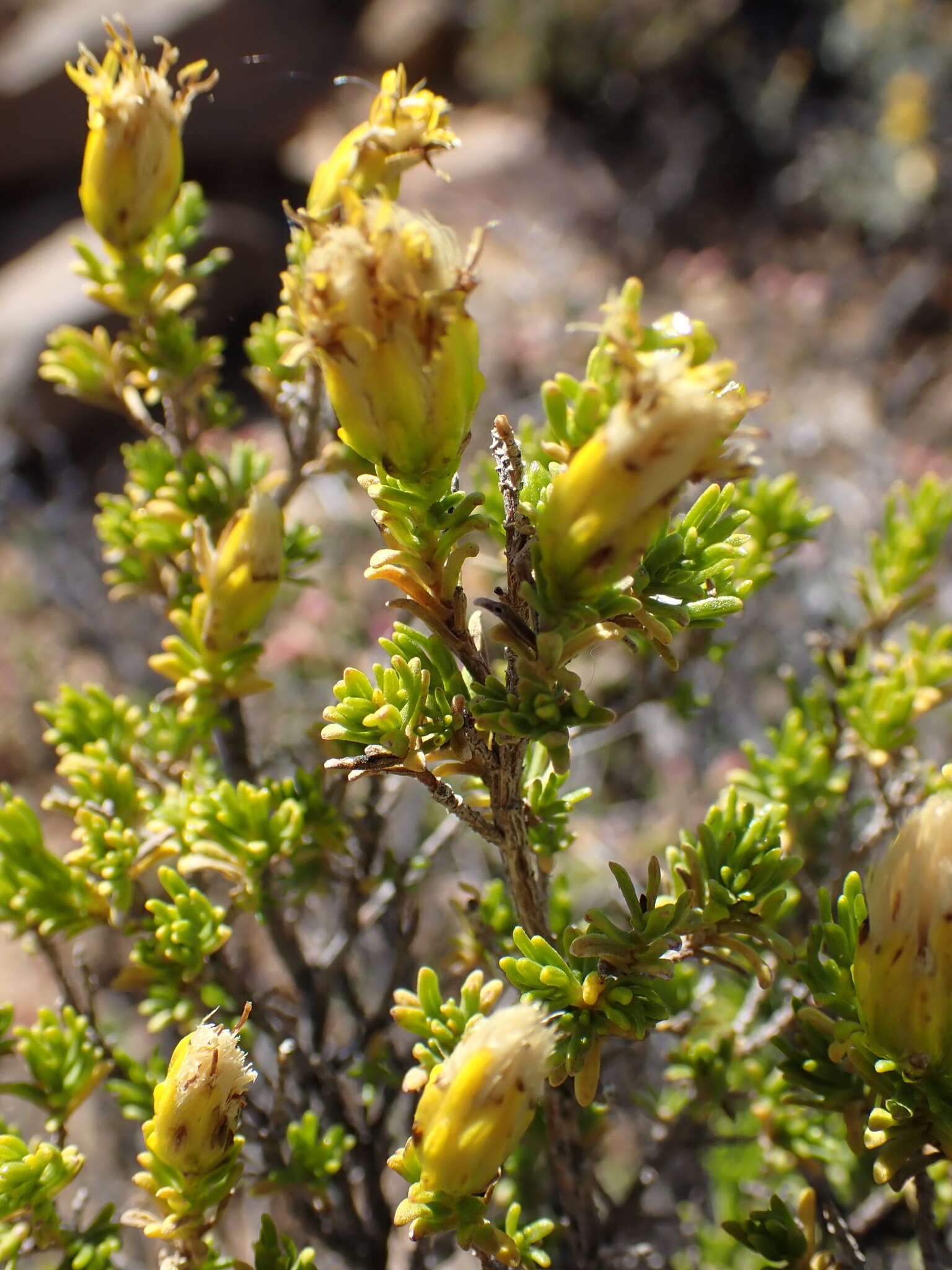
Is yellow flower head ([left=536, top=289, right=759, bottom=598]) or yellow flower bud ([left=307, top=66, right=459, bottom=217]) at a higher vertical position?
yellow flower bud ([left=307, top=66, right=459, bottom=217])

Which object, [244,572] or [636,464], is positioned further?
[244,572]

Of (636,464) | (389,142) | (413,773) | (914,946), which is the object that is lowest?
(914,946)

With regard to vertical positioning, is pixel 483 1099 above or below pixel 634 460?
below

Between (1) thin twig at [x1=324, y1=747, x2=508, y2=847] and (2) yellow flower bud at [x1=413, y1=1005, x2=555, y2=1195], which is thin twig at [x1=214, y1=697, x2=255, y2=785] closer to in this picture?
(1) thin twig at [x1=324, y1=747, x2=508, y2=847]

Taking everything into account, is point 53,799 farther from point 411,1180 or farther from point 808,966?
point 808,966

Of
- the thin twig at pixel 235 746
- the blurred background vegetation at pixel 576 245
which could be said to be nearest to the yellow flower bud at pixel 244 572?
the thin twig at pixel 235 746

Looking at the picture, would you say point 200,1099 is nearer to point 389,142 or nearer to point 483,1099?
point 483,1099

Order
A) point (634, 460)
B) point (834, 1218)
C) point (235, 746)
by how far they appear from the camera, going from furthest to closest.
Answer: point (235, 746) < point (834, 1218) < point (634, 460)

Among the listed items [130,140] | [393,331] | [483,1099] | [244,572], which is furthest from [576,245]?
[483,1099]

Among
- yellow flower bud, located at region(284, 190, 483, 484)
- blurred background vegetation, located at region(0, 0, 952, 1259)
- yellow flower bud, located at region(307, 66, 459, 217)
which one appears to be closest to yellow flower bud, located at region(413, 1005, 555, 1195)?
yellow flower bud, located at region(284, 190, 483, 484)
